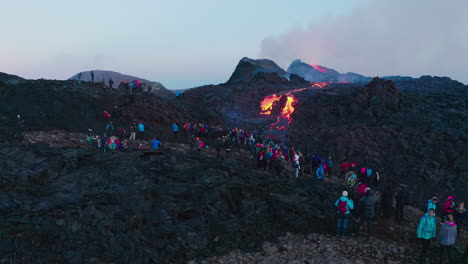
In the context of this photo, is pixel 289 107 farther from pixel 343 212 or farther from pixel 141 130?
pixel 343 212

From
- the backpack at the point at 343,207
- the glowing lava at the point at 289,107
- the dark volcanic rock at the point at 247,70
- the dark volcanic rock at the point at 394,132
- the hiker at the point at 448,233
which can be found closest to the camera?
the hiker at the point at 448,233

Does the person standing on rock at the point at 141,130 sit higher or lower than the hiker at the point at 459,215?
higher

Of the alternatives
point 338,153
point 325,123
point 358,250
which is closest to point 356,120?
point 325,123

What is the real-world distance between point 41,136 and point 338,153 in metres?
29.5

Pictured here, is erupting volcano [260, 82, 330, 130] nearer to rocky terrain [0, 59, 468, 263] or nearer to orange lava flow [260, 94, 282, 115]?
orange lava flow [260, 94, 282, 115]

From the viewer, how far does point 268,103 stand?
5844 centimetres

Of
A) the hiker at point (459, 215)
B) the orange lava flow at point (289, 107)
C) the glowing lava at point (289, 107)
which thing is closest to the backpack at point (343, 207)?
the hiker at point (459, 215)

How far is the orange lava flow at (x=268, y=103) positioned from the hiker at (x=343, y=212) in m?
44.4

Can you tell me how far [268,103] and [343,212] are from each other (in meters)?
47.6

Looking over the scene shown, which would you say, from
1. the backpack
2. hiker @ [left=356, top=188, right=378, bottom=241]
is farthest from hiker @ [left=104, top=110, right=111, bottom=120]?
hiker @ [left=356, top=188, right=378, bottom=241]

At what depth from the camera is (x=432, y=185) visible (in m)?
32.6

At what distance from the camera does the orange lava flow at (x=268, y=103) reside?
56312 millimetres

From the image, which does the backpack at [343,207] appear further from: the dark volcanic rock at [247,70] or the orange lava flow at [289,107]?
the dark volcanic rock at [247,70]

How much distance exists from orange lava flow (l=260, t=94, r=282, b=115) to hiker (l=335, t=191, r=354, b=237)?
1748 inches
